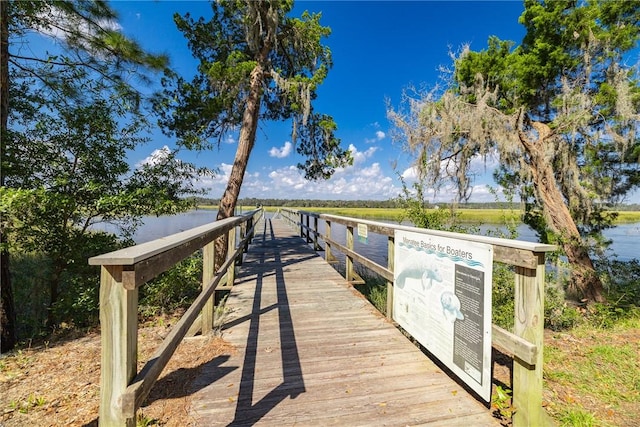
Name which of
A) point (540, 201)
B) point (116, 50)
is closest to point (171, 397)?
point (116, 50)

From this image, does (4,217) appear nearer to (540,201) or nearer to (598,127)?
(540,201)

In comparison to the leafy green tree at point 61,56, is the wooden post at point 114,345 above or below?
below

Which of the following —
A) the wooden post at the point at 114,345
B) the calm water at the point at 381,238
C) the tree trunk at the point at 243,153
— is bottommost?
the calm water at the point at 381,238

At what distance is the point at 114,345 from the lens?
116 centimetres

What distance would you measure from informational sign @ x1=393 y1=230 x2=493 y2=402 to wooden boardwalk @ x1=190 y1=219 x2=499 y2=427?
0.65ft

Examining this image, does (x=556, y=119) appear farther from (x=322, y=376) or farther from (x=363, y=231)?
(x=322, y=376)

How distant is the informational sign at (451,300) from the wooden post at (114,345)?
1.82 meters

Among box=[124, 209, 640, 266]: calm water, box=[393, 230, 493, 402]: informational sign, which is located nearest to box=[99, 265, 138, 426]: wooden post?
box=[393, 230, 493, 402]: informational sign

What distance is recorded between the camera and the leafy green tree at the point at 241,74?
621cm

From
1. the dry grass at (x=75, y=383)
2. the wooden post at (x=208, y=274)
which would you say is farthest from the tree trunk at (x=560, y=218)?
the dry grass at (x=75, y=383)

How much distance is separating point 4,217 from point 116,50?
2661 millimetres

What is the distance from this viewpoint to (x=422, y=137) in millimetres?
6352

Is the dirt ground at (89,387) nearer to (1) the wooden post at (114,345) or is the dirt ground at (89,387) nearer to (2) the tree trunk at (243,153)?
(1) the wooden post at (114,345)

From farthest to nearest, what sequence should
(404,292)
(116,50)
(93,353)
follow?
(116,50) < (93,353) < (404,292)
